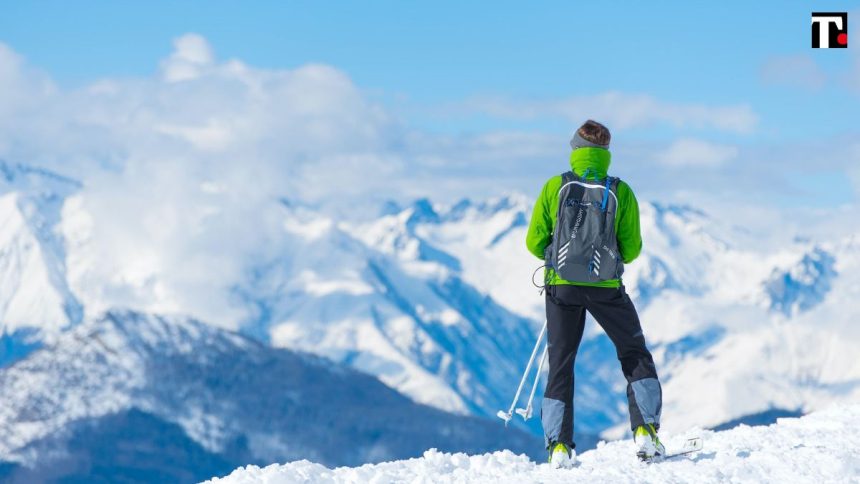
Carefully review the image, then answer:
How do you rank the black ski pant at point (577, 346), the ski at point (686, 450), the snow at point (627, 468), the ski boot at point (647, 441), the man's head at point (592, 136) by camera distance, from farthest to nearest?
1. the ski at point (686, 450)
2. the ski boot at point (647, 441)
3. the man's head at point (592, 136)
4. the black ski pant at point (577, 346)
5. the snow at point (627, 468)

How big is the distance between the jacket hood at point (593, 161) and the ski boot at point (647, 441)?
4038 mm

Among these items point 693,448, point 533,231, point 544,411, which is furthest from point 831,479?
point 533,231

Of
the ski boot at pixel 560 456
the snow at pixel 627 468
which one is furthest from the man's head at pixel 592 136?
the snow at pixel 627 468

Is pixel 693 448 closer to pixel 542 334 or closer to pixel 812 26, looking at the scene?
pixel 542 334

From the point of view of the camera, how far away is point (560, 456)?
18.8m

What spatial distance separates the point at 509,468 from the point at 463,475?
3.18 feet

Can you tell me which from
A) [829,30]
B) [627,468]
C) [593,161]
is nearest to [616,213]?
[593,161]

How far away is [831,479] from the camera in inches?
681

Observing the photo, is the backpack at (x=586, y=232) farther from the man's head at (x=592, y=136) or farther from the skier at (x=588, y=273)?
→ the man's head at (x=592, y=136)

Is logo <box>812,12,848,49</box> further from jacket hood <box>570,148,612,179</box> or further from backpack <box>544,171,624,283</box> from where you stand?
backpack <box>544,171,624,283</box>

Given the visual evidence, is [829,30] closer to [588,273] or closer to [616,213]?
[616,213]

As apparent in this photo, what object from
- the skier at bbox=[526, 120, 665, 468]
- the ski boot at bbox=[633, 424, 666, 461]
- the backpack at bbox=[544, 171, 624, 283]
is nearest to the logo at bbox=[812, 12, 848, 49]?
the skier at bbox=[526, 120, 665, 468]

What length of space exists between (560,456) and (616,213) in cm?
400

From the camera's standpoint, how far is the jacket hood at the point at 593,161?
18188mm
